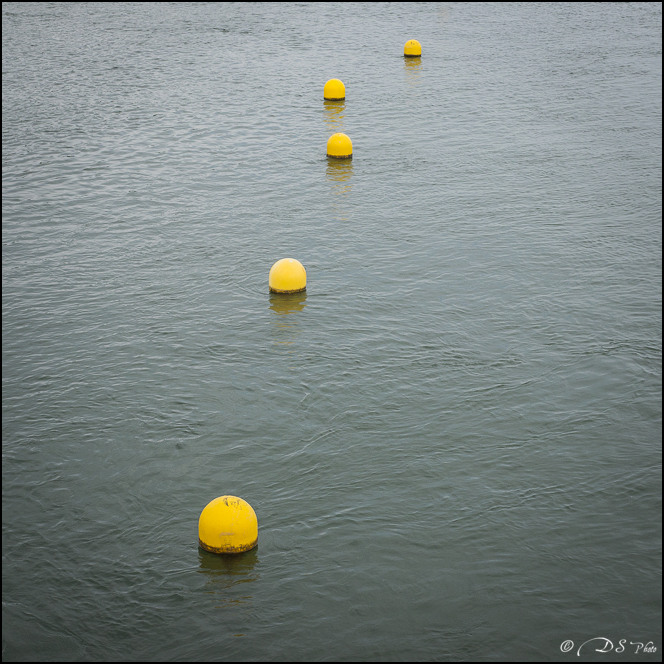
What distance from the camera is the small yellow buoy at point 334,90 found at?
81.6ft

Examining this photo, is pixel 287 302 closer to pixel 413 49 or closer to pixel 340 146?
pixel 340 146

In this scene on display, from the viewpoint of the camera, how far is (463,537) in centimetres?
939

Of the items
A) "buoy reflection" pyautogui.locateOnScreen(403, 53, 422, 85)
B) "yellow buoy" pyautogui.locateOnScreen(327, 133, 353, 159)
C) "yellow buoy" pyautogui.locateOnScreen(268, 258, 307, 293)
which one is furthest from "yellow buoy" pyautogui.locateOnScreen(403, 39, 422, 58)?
"yellow buoy" pyautogui.locateOnScreen(268, 258, 307, 293)

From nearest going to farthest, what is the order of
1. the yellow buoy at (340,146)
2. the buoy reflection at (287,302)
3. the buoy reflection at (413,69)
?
the buoy reflection at (287,302), the yellow buoy at (340,146), the buoy reflection at (413,69)

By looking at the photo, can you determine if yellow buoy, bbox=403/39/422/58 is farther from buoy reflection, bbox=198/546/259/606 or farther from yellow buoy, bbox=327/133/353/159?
buoy reflection, bbox=198/546/259/606

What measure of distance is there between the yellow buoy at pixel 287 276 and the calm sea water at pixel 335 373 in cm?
26

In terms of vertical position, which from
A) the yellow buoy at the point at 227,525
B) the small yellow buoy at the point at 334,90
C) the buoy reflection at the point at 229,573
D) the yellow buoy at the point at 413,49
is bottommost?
the buoy reflection at the point at 229,573

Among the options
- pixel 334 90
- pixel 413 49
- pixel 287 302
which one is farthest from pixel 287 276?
pixel 413 49

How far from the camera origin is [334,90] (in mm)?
24875

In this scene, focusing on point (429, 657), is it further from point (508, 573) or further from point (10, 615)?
point (10, 615)

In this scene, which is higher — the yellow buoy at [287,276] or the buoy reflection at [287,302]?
the yellow buoy at [287,276]

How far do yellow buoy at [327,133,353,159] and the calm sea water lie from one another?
13.0 inches

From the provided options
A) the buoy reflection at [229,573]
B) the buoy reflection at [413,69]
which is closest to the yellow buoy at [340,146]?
the buoy reflection at [413,69]

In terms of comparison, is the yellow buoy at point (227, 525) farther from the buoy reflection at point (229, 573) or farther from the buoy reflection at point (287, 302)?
the buoy reflection at point (287, 302)
